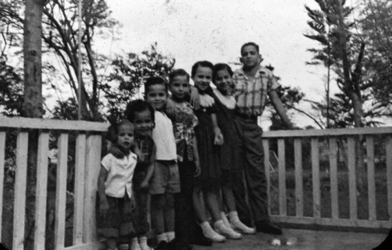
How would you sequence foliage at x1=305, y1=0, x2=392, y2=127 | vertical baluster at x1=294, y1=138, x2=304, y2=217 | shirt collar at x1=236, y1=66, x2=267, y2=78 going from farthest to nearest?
foliage at x1=305, y1=0, x2=392, y2=127
vertical baluster at x1=294, y1=138, x2=304, y2=217
shirt collar at x1=236, y1=66, x2=267, y2=78

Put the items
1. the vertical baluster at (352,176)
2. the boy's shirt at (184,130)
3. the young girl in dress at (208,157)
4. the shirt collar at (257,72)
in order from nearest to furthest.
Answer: the boy's shirt at (184,130)
the young girl in dress at (208,157)
the vertical baluster at (352,176)
the shirt collar at (257,72)

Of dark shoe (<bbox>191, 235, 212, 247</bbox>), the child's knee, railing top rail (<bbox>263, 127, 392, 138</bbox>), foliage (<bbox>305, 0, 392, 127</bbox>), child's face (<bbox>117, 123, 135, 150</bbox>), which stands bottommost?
dark shoe (<bbox>191, 235, 212, 247</bbox>)

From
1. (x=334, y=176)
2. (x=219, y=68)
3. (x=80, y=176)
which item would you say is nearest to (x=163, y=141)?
(x=80, y=176)

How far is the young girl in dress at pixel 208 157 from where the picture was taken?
2658mm

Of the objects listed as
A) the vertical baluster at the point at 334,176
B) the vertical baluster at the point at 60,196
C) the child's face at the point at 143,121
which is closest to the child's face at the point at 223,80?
the child's face at the point at 143,121

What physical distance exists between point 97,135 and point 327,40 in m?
7.98

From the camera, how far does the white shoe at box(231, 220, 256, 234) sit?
2.85m

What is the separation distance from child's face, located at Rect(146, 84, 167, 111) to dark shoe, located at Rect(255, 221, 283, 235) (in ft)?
3.79

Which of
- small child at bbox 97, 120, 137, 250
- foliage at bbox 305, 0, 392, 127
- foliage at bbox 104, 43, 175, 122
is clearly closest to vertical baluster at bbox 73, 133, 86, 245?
small child at bbox 97, 120, 137, 250

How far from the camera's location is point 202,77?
2.79m

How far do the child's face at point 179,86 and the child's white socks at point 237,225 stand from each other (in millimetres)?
954

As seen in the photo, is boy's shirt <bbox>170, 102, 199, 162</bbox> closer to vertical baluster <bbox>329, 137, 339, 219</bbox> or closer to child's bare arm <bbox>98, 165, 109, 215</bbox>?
child's bare arm <bbox>98, 165, 109, 215</bbox>

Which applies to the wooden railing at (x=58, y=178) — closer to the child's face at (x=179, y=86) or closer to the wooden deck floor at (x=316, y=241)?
the child's face at (x=179, y=86)

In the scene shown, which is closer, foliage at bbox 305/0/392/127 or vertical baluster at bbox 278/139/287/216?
vertical baluster at bbox 278/139/287/216
